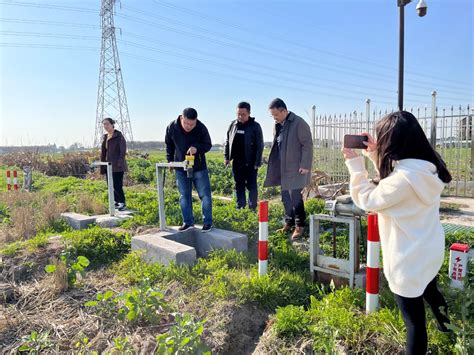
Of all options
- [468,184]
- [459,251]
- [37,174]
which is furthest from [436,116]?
[37,174]

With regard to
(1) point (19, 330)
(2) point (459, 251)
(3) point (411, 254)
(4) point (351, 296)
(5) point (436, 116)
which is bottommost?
(1) point (19, 330)

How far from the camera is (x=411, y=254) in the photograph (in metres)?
2.11

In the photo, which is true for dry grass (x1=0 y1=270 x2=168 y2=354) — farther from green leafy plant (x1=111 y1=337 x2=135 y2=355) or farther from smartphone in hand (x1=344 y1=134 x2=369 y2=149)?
smartphone in hand (x1=344 y1=134 x2=369 y2=149)

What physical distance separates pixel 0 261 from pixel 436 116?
10.0m

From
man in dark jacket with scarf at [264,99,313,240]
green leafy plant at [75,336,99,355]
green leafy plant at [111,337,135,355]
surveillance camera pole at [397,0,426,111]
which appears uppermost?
surveillance camera pole at [397,0,426,111]

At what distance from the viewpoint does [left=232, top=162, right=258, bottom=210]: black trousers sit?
21.9 ft

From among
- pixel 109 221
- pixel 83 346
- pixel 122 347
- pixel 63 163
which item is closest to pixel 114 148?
pixel 109 221

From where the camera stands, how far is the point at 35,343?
288 centimetres

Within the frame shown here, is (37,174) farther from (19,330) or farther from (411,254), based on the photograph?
(411,254)

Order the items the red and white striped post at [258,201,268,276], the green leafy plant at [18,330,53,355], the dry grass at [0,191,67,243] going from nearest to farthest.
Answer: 1. the green leafy plant at [18,330,53,355]
2. the red and white striped post at [258,201,268,276]
3. the dry grass at [0,191,67,243]

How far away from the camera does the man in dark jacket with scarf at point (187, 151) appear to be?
5.02 metres

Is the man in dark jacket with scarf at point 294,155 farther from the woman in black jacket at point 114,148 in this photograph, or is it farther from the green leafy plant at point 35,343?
the woman in black jacket at point 114,148

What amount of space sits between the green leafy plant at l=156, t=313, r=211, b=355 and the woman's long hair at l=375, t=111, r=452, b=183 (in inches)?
68.0

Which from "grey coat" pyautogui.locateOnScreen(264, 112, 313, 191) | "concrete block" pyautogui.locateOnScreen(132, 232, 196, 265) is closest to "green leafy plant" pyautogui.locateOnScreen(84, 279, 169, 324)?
"concrete block" pyautogui.locateOnScreen(132, 232, 196, 265)
